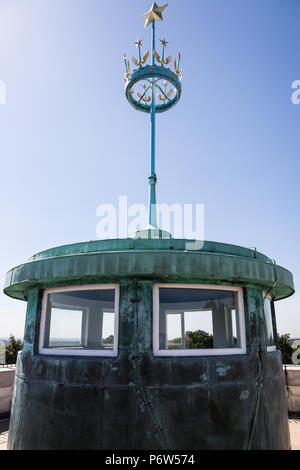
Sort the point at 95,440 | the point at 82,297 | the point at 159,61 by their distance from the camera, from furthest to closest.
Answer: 1. the point at 159,61
2. the point at 82,297
3. the point at 95,440

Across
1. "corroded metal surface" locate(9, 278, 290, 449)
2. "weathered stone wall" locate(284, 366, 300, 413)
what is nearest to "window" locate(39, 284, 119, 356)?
"corroded metal surface" locate(9, 278, 290, 449)

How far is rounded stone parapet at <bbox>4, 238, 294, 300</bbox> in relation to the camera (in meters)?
5.31

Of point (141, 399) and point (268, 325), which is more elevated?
point (268, 325)

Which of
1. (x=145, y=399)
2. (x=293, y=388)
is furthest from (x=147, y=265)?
(x=293, y=388)

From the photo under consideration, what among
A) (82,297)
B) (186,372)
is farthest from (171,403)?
(82,297)

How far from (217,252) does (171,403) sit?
9.27ft

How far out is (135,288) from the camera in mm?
5434

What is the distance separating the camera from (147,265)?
17.3 ft

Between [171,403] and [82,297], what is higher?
[82,297]

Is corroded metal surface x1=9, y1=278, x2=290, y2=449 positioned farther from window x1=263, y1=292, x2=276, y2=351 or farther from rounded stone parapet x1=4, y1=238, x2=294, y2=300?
window x1=263, y1=292, x2=276, y2=351

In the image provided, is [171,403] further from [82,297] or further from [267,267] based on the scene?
[82,297]

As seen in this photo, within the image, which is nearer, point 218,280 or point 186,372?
point 186,372

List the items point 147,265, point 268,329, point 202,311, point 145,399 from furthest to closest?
1. point 202,311
2. point 268,329
3. point 147,265
4. point 145,399

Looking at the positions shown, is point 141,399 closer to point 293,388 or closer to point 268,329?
point 268,329
